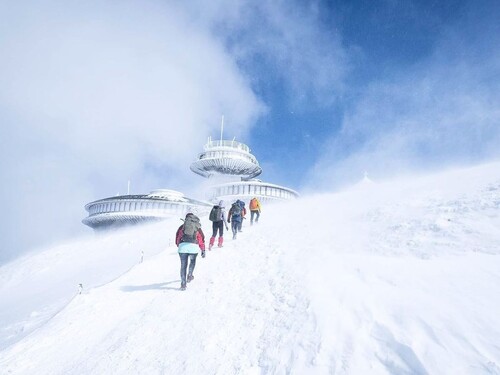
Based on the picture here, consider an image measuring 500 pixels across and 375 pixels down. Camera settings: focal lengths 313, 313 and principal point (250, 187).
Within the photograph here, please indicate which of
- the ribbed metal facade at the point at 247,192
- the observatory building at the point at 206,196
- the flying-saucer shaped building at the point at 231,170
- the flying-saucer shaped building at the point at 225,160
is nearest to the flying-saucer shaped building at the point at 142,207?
the observatory building at the point at 206,196

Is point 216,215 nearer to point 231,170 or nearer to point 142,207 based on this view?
point 142,207

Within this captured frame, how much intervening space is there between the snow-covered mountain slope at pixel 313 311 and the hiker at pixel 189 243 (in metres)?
0.54

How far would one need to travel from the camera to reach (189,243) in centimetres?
851

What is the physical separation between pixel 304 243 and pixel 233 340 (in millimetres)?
5633

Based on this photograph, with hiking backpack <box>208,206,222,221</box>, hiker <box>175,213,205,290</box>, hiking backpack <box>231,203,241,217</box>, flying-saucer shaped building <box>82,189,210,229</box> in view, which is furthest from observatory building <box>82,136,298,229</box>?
hiker <box>175,213,205,290</box>

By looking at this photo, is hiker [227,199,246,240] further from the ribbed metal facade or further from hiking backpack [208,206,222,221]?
the ribbed metal facade

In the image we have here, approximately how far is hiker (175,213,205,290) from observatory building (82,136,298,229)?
36.4 m

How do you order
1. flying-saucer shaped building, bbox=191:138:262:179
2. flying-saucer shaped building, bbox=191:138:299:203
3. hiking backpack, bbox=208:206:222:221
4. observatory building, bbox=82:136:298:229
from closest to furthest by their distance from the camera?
hiking backpack, bbox=208:206:222:221
observatory building, bbox=82:136:298:229
flying-saucer shaped building, bbox=191:138:299:203
flying-saucer shaped building, bbox=191:138:262:179

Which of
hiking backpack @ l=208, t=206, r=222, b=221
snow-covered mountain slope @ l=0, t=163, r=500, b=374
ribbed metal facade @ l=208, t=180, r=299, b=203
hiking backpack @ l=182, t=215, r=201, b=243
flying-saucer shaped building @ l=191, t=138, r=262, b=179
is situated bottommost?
snow-covered mountain slope @ l=0, t=163, r=500, b=374

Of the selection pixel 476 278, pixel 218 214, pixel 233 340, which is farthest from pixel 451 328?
pixel 218 214

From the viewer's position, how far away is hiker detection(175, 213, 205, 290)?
8344 mm

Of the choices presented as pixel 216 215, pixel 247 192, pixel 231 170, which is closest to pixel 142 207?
pixel 247 192

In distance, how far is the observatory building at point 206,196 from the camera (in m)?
49.9

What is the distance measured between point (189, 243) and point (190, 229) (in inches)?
15.2
